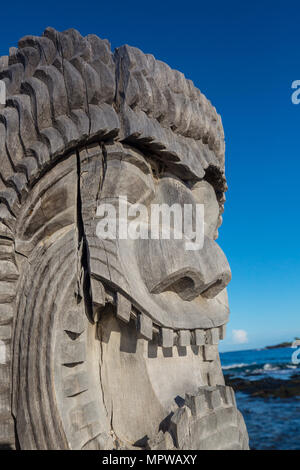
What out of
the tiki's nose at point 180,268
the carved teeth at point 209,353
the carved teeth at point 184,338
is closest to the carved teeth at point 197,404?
the carved teeth at point 184,338

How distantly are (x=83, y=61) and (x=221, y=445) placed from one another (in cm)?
187

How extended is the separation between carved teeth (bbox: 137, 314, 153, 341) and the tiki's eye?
80 centimetres

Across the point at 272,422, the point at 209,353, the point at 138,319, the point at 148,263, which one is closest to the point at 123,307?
the point at 138,319

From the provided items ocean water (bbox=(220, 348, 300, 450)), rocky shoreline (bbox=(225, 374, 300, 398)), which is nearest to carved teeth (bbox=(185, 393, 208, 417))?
ocean water (bbox=(220, 348, 300, 450))

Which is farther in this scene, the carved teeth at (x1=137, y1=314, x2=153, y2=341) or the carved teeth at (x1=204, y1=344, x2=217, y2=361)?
the carved teeth at (x1=204, y1=344, x2=217, y2=361)

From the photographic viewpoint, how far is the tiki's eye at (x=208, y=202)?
2271mm

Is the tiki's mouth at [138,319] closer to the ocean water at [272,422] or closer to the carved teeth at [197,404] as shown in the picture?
the carved teeth at [197,404]

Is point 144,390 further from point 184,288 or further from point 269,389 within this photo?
point 269,389

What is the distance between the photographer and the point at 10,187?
5.40 feet

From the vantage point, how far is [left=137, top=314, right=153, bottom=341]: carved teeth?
1639mm

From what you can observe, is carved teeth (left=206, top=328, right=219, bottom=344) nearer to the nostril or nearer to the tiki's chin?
the tiki's chin

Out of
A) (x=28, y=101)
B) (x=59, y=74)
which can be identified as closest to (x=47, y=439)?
(x=28, y=101)
